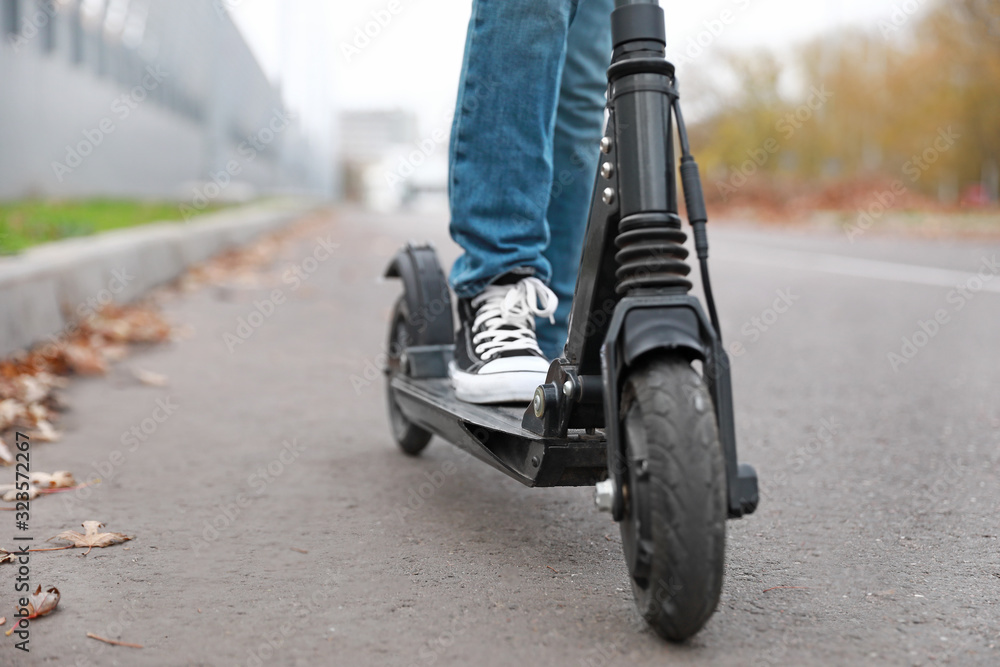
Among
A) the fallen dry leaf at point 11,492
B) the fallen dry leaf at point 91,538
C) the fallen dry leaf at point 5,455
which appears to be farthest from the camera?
the fallen dry leaf at point 5,455

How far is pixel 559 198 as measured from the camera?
2500 millimetres

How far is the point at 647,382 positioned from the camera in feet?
4.40

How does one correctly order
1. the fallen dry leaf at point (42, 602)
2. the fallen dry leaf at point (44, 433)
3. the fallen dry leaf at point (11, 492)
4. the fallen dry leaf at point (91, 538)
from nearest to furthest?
the fallen dry leaf at point (42, 602), the fallen dry leaf at point (91, 538), the fallen dry leaf at point (11, 492), the fallen dry leaf at point (44, 433)

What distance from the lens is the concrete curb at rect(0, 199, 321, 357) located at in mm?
3535

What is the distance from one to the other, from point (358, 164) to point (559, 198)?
124399mm

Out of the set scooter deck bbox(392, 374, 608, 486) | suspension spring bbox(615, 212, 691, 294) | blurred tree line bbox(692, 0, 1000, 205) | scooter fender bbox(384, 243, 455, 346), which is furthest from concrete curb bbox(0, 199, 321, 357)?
blurred tree line bbox(692, 0, 1000, 205)

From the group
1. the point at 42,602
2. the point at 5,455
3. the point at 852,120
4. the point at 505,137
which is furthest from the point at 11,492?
the point at 852,120

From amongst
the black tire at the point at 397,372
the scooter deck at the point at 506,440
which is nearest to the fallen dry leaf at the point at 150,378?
the black tire at the point at 397,372

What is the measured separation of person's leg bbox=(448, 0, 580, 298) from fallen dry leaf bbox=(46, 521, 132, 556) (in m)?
0.84

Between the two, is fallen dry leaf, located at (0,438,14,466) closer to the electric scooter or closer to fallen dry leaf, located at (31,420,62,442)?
fallen dry leaf, located at (31,420,62,442)

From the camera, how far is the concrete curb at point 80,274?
3535 millimetres

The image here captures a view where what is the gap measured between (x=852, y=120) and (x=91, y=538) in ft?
147

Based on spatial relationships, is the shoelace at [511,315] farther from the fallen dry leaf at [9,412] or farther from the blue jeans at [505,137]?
the fallen dry leaf at [9,412]

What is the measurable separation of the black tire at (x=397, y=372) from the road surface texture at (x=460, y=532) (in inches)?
2.5
